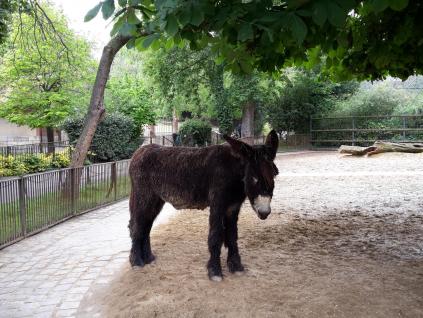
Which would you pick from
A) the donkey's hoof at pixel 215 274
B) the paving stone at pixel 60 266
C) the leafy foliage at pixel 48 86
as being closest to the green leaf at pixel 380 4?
the donkey's hoof at pixel 215 274

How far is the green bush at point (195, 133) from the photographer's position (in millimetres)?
25062

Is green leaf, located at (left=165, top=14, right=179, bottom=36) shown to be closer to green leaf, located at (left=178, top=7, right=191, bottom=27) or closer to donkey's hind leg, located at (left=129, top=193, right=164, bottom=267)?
green leaf, located at (left=178, top=7, right=191, bottom=27)

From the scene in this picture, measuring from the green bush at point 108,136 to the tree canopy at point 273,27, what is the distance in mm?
15177

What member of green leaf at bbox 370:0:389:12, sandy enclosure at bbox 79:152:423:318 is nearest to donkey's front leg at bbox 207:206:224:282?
sandy enclosure at bbox 79:152:423:318

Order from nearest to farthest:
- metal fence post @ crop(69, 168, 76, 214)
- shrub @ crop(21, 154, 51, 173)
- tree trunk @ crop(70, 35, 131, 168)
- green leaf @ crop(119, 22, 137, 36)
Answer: green leaf @ crop(119, 22, 137, 36) < metal fence post @ crop(69, 168, 76, 214) < tree trunk @ crop(70, 35, 131, 168) < shrub @ crop(21, 154, 51, 173)

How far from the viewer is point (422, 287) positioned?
485 centimetres

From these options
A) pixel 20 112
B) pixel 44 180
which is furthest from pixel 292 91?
pixel 44 180

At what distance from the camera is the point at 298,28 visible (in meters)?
2.80

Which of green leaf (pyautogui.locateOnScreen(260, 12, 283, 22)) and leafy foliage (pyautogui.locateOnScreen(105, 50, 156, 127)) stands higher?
leafy foliage (pyautogui.locateOnScreen(105, 50, 156, 127))

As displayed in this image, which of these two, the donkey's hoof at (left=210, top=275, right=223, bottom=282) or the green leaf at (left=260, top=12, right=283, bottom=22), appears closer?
the green leaf at (left=260, top=12, right=283, bottom=22)

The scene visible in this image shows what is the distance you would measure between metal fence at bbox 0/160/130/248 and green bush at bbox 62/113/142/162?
8315mm

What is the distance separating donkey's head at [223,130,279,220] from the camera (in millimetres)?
4504

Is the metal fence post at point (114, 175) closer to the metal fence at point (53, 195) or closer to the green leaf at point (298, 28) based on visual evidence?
the metal fence at point (53, 195)

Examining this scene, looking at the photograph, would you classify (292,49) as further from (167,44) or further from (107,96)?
(107,96)
